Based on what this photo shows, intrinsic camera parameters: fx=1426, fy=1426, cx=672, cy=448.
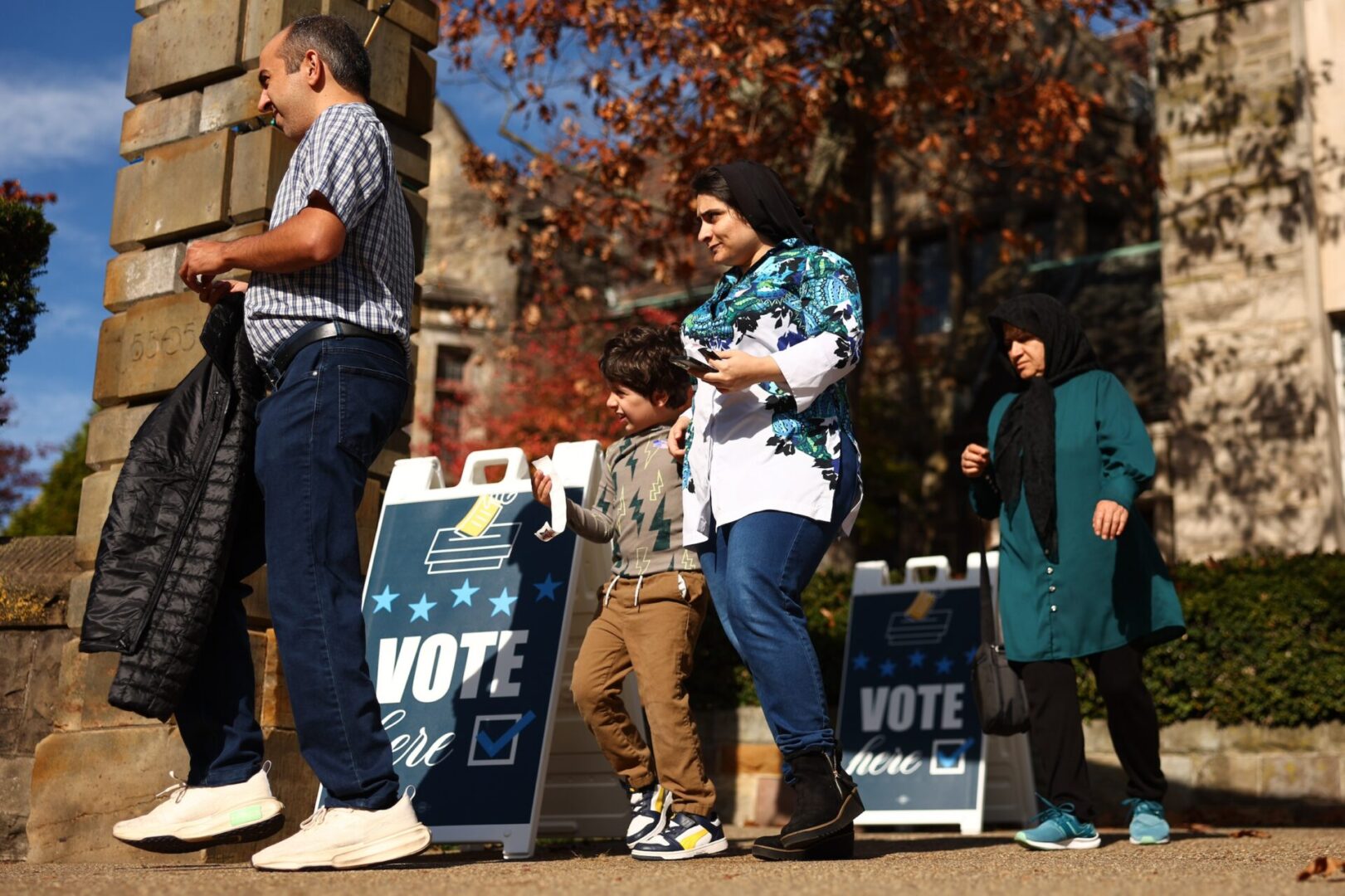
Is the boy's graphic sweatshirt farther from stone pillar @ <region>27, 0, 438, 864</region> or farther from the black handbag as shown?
stone pillar @ <region>27, 0, 438, 864</region>

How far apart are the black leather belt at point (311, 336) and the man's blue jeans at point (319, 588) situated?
0.06ft

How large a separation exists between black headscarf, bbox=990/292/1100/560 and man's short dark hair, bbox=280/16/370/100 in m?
2.43

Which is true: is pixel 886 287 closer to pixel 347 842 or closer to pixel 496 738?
pixel 496 738

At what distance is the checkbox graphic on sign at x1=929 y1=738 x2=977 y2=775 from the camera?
627 cm

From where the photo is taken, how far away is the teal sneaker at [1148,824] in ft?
15.7

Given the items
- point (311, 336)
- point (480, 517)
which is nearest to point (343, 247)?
point (311, 336)

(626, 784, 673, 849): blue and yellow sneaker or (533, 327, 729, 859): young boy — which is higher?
(533, 327, 729, 859): young boy

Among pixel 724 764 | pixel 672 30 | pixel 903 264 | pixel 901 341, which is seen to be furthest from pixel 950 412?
pixel 724 764

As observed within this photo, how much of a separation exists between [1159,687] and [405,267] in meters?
5.31

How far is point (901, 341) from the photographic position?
18125mm

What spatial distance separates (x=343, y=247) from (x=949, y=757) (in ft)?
12.7

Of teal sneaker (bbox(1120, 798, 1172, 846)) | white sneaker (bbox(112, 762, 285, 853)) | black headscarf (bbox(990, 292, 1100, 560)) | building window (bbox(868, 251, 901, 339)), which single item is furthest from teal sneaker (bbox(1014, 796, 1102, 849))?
building window (bbox(868, 251, 901, 339))

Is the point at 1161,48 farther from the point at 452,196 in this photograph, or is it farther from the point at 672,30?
the point at 452,196

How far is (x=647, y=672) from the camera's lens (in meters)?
4.48
